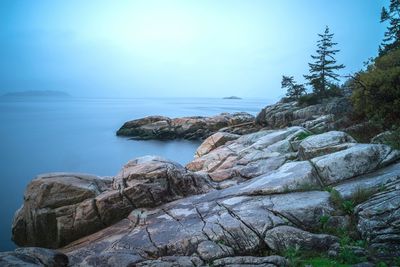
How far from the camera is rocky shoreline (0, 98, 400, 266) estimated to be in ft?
24.5

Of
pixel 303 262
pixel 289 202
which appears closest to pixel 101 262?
pixel 303 262

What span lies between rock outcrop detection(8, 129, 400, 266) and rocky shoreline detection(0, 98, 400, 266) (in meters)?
0.03

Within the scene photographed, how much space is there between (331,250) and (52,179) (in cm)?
1247

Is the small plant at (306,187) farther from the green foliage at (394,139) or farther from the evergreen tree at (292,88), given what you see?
the evergreen tree at (292,88)

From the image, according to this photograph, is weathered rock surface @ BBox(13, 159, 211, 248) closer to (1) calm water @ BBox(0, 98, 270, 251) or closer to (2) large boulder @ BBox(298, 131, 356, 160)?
(2) large boulder @ BBox(298, 131, 356, 160)

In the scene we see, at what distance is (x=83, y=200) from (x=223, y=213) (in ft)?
23.3

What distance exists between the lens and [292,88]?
49.1 metres

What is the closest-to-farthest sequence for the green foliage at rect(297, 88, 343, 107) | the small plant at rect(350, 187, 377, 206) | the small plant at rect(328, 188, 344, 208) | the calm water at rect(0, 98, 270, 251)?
the small plant at rect(350, 187, 377, 206) → the small plant at rect(328, 188, 344, 208) → the calm water at rect(0, 98, 270, 251) → the green foliage at rect(297, 88, 343, 107)

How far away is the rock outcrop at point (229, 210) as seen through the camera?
25.0 feet

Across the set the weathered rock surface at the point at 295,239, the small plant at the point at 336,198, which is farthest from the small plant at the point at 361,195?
the weathered rock surface at the point at 295,239

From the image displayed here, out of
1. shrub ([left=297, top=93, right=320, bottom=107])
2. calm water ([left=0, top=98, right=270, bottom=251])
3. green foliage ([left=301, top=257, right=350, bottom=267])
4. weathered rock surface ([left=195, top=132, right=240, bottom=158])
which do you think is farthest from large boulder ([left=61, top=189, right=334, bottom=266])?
shrub ([left=297, top=93, right=320, bottom=107])

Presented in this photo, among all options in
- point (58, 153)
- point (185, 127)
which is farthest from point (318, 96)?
point (58, 153)

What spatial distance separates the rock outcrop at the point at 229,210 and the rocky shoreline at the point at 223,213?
0.03 metres

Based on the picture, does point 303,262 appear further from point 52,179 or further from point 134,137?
point 134,137
